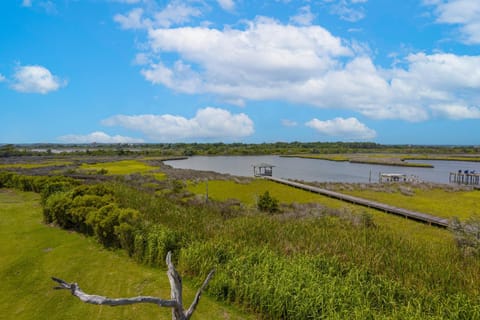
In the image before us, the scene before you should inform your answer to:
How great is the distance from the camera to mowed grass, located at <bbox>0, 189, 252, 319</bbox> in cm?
612

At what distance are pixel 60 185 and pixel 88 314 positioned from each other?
11.9 meters

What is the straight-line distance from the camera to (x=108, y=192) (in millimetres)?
13797

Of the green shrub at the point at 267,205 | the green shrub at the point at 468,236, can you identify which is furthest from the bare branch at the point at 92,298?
the green shrub at the point at 267,205

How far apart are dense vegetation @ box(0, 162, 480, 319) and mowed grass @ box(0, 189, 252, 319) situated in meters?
0.58

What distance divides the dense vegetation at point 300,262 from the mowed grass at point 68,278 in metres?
0.58

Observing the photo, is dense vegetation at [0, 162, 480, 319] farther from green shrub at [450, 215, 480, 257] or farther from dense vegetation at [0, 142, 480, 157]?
dense vegetation at [0, 142, 480, 157]

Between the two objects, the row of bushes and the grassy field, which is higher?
the row of bushes

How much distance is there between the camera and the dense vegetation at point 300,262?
5449 millimetres

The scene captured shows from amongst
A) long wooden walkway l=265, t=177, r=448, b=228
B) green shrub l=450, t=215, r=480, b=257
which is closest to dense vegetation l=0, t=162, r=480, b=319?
green shrub l=450, t=215, r=480, b=257

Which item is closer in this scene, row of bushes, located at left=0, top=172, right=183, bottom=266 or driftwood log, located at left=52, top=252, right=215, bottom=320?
driftwood log, located at left=52, top=252, right=215, bottom=320

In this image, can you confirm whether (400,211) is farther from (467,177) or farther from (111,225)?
(467,177)

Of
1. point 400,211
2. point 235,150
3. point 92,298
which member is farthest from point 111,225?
point 235,150

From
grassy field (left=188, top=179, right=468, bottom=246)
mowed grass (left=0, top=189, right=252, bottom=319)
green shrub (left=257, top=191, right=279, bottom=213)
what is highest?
green shrub (left=257, top=191, right=279, bottom=213)

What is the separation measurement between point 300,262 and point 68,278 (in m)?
6.53
